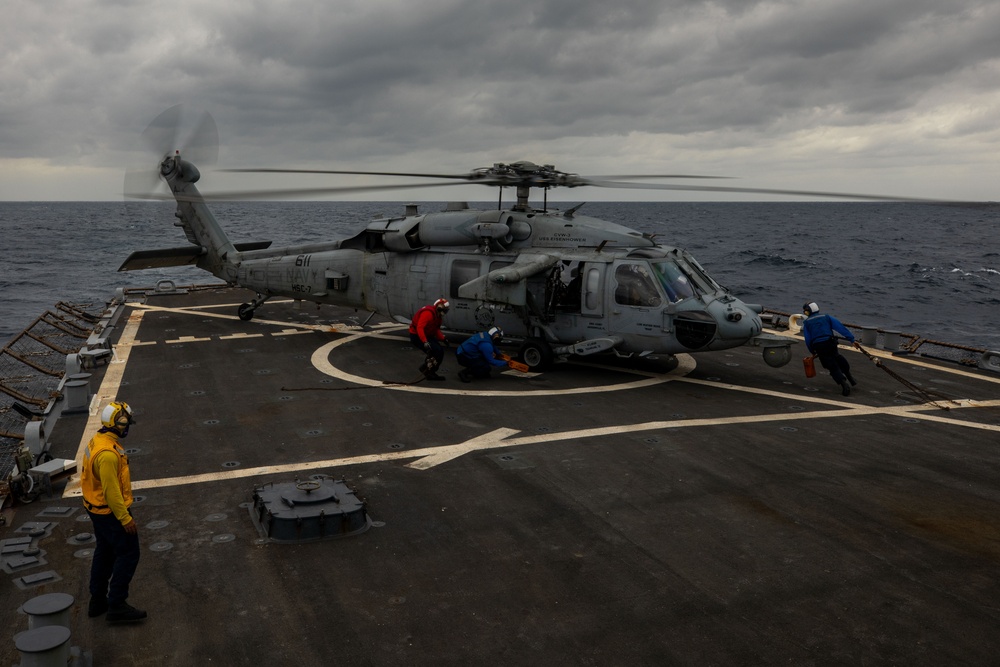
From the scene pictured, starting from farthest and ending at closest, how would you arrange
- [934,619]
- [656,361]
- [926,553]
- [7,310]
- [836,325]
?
[7,310] → [656,361] → [836,325] → [926,553] → [934,619]

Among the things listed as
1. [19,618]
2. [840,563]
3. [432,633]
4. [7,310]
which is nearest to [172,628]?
[19,618]

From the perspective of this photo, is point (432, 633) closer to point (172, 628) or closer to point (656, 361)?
point (172, 628)

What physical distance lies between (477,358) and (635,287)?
3436 millimetres

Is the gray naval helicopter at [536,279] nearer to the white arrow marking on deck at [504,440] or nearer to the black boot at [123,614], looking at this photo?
the white arrow marking on deck at [504,440]

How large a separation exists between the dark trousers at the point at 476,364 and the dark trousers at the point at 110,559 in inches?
341

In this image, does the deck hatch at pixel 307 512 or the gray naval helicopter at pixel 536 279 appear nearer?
the deck hatch at pixel 307 512

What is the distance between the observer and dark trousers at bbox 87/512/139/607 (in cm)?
622

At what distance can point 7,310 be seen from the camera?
38094mm

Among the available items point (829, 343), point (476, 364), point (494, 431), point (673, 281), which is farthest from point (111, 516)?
point (829, 343)

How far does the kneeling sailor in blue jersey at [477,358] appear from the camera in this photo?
1465 centimetres

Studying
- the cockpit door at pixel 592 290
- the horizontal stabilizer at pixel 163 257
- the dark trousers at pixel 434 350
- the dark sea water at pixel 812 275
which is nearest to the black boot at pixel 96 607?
the dark trousers at pixel 434 350

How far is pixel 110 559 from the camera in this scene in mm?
6449

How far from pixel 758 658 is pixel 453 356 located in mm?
12012

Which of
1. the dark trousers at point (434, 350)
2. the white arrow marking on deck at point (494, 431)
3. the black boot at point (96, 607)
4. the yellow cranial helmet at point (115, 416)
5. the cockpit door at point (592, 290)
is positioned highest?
the cockpit door at point (592, 290)
